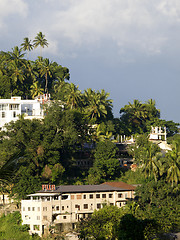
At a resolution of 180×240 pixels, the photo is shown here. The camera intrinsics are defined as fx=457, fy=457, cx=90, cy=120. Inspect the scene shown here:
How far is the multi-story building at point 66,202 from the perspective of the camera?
83812mm

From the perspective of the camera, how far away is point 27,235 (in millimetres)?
80688

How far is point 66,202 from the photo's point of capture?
283ft

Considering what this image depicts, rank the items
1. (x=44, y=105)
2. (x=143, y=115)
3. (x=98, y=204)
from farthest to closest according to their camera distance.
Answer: (x=143, y=115) → (x=44, y=105) → (x=98, y=204)

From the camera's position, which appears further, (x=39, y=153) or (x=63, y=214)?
(x=39, y=153)

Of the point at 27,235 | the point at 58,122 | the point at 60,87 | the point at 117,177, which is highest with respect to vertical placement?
the point at 60,87

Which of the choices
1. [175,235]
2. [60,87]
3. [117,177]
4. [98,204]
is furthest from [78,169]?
[60,87]

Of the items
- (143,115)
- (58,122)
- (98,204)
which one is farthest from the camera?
(143,115)

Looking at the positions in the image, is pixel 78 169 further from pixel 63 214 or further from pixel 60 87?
pixel 60 87

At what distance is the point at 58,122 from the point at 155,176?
938 inches

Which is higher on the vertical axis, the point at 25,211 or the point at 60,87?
the point at 60,87

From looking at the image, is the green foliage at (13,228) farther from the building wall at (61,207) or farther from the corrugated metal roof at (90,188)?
the corrugated metal roof at (90,188)

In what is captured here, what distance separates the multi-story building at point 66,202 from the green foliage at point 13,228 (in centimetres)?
138

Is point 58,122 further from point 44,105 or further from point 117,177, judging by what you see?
point 117,177

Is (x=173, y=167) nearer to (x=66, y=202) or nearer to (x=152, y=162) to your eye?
(x=152, y=162)
